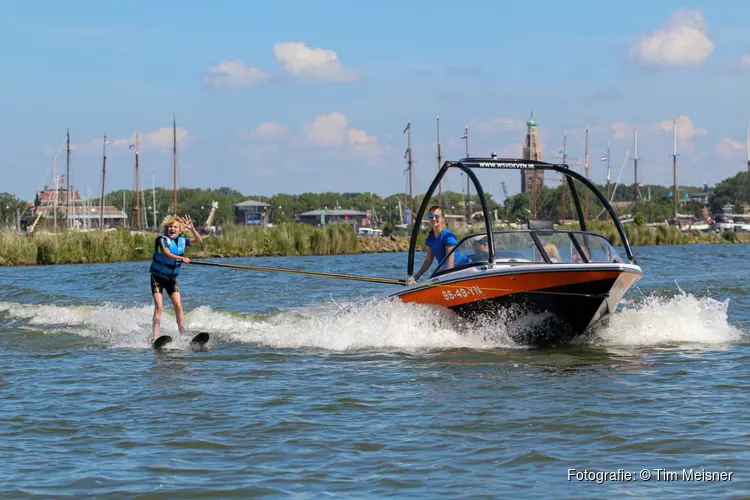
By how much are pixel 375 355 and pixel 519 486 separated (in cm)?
670

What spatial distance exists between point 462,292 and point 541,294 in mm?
1106

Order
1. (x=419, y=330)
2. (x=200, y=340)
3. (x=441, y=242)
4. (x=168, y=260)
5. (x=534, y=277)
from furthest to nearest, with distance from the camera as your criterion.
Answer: (x=168, y=260), (x=441, y=242), (x=200, y=340), (x=419, y=330), (x=534, y=277)

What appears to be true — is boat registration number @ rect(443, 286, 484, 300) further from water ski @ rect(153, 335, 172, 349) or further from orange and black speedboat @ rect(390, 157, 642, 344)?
water ski @ rect(153, 335, 172, 349)

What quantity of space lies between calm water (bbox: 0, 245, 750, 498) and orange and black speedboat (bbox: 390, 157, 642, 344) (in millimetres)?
397

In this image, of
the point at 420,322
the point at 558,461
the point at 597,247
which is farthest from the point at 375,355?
the point at 558,461

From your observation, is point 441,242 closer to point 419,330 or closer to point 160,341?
point 419,330

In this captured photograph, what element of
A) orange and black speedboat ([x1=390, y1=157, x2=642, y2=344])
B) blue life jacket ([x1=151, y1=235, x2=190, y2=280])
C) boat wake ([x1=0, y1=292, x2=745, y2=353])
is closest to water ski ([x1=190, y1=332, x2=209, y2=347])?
boat wake ([x1=0, y1=292, x2=745, y2=353])

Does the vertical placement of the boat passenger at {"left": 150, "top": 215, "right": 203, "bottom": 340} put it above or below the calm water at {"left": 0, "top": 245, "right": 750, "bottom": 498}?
above

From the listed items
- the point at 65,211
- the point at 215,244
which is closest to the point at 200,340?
the point at 215,244

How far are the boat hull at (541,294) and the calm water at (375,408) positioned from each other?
0.37 m

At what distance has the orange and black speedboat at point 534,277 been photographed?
1338cm

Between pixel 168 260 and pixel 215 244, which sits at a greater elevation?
pixel 168 260

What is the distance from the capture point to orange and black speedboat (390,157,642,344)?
13.4m

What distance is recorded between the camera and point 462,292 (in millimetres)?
13992
